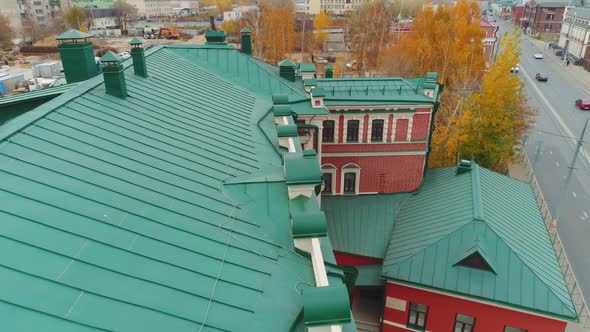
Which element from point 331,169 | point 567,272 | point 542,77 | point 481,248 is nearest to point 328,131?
point 331,169

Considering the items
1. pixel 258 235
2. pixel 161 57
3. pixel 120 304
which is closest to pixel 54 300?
pixel 120 304

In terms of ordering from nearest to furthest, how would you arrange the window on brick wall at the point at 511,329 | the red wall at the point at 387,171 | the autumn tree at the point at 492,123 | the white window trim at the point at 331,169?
the window on brick wall at the point at 511,329
the red wall at the point at 387,171
the white window trim at the point at 331,169
the autumn tree at the point at 492,123

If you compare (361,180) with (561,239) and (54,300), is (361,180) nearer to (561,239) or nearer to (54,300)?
(561,239)

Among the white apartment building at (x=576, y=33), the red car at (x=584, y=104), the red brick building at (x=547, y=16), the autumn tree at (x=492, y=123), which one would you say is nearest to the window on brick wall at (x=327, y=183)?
the autumn tree at (x=492, y=123)

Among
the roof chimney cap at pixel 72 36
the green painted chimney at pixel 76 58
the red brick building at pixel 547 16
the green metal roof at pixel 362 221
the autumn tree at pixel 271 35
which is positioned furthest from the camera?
the red brick building at pixel 547 16

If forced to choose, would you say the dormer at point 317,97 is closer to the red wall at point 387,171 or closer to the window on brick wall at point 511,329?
the red wall at point 387,171
